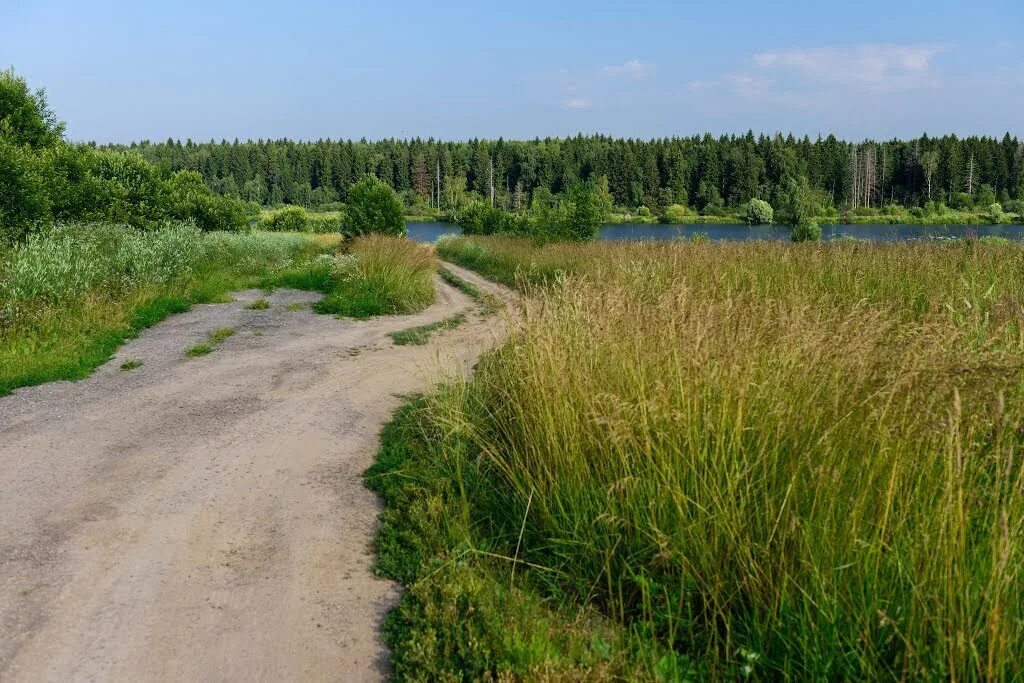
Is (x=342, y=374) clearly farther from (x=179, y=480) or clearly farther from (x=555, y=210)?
(x=555, y=210)

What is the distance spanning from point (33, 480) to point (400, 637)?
162 inches

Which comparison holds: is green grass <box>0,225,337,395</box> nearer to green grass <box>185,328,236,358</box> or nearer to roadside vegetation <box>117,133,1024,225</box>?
green grass <box>185,328,236,358</box>

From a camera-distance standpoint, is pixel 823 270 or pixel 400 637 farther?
pixel 823 270

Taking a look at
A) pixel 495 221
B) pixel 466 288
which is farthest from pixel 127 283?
pixel 495 221

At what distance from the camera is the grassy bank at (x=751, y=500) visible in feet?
9.43

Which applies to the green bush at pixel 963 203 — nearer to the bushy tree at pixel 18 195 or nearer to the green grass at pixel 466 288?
the green grass at pixel 466 288

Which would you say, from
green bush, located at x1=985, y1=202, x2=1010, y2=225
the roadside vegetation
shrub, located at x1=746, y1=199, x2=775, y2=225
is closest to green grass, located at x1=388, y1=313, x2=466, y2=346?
the roadside vegetation

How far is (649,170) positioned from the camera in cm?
12762

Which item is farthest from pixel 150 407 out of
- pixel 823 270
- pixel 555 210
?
pixel 555 210

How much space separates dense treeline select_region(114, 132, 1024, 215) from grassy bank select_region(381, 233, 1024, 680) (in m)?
103

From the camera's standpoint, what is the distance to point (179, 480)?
5.96m

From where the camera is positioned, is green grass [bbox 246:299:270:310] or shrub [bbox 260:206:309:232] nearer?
green grass [bbox 246:299:270:310]

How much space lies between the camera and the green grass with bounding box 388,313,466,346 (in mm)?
11953

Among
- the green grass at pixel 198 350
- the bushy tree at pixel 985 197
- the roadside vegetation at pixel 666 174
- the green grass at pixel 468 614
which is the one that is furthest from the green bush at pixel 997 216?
the green grass at pixel 468 614
